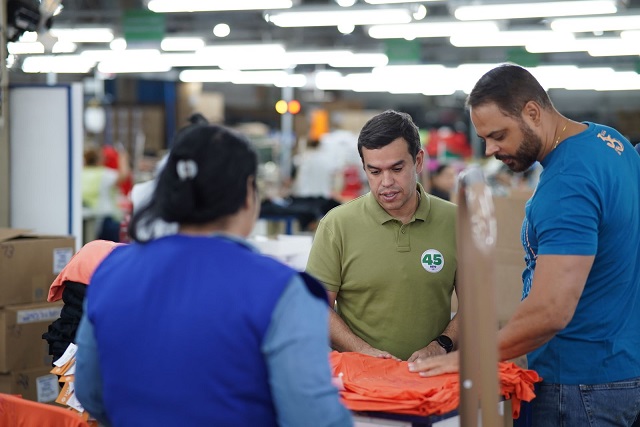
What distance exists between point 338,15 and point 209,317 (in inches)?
303

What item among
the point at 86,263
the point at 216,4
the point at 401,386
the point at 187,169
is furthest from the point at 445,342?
the point at 216,4

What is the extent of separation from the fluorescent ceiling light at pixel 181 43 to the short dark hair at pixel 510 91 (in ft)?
34.0

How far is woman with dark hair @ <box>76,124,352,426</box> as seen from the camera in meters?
1.60

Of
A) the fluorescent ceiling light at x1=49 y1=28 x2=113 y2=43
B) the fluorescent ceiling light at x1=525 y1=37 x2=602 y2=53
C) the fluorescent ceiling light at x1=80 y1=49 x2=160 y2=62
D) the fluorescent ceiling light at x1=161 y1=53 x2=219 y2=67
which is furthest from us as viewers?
the fluorescent ceiling light at x1=161 y1=53 x2=219 y2=67

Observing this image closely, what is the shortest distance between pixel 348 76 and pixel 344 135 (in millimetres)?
7217

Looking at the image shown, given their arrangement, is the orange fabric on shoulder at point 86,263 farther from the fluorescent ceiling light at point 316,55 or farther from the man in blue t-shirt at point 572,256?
the fluorescent ceiling light at point 316,55

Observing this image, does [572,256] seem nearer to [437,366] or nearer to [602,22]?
[437,366]

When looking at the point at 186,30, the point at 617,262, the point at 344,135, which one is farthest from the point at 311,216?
the point at 186,30

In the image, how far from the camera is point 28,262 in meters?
4.17

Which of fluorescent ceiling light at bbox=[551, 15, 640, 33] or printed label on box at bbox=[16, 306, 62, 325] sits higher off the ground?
fluorescent ceiling light at bbox=[551, 15, 640, 33]

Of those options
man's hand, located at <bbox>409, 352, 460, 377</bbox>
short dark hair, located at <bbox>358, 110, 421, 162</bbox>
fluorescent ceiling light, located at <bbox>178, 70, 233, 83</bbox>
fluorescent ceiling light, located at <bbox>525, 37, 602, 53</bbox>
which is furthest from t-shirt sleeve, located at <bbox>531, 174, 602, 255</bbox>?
fluorescent ceiling light, located at <bbox>178, 70, 233, 83</bbox>

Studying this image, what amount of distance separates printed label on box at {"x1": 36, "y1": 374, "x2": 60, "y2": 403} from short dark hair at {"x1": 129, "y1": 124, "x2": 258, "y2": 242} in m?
2.67

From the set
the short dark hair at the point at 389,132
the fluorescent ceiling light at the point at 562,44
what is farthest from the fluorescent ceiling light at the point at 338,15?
the short dark hair at the point at 389,132

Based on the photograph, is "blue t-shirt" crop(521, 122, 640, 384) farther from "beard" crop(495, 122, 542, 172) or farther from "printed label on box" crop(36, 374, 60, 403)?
"printed label on box" crop(36, 374, 60, 403)
